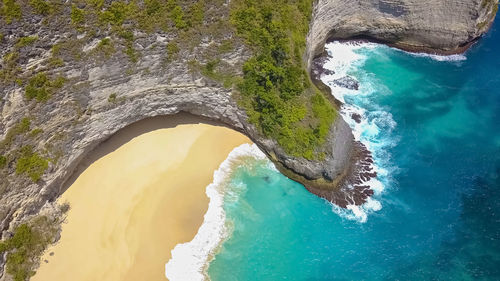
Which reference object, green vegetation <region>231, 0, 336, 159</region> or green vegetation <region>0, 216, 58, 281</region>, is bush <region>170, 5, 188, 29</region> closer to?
green vegetation <region>231, 0, 336, 159</region>

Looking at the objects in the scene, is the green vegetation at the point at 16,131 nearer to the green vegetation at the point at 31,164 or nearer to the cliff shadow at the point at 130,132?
the green vegetation at the point at 31,164

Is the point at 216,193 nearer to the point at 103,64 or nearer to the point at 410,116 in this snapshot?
the point at 103,64

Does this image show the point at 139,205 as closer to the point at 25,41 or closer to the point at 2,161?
the point at 2,161

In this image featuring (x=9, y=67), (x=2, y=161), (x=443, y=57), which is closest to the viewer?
(x=9, y=67)

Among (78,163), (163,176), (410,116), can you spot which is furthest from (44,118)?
(410,116)

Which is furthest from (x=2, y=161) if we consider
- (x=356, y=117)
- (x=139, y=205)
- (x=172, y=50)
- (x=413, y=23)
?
(x=413, y=23)

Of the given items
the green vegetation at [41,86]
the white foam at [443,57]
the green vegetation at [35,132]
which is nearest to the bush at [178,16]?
the green vegetation at [41,86]

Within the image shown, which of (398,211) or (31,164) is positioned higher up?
(31,164)

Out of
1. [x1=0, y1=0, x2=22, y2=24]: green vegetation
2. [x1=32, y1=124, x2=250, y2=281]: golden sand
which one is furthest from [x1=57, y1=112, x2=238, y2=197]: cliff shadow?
[x1=0, y1=0, x2=22, y2=24]: green vegetation

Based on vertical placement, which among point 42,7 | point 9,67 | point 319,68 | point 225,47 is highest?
point 42,7
